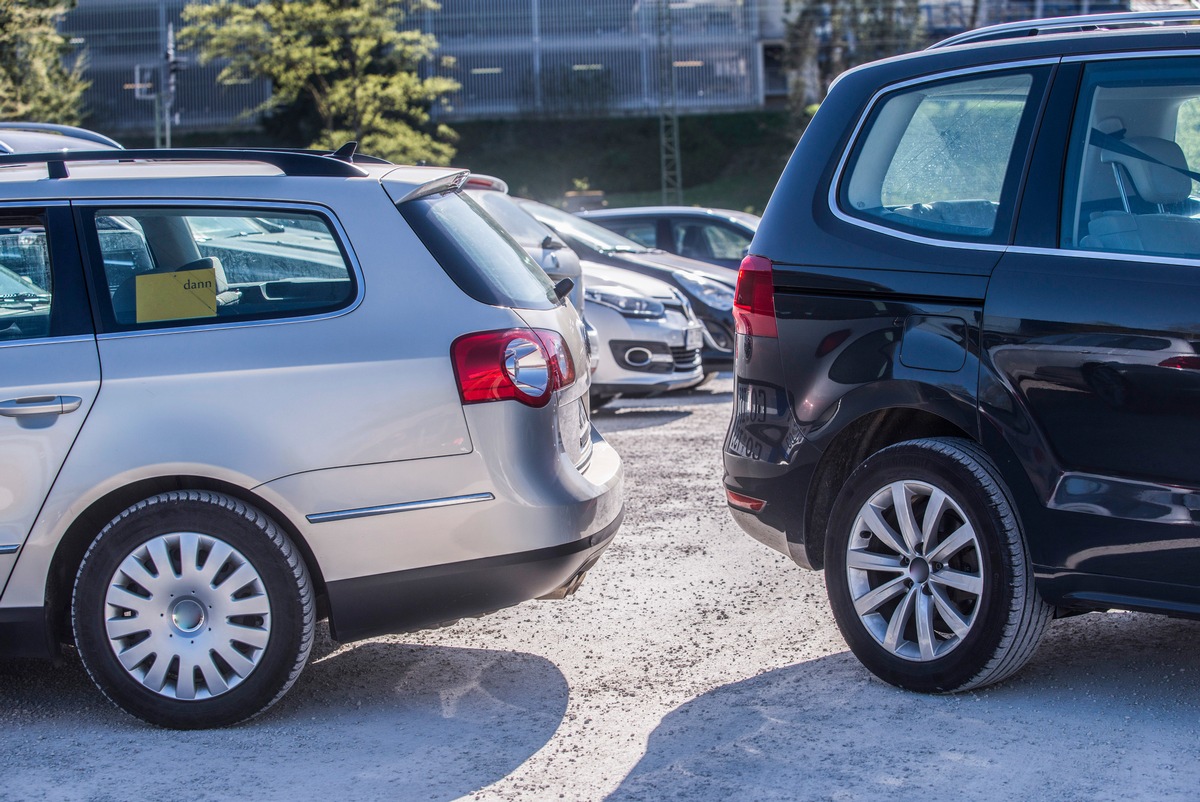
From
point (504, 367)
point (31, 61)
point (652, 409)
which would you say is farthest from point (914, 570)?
point (31, 61)

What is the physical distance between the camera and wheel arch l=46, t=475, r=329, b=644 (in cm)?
408

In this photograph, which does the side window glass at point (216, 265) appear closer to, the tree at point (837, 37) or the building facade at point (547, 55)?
the tree at point (837, 37)

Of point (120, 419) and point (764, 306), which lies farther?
point (764, 306)

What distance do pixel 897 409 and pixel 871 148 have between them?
0.83m

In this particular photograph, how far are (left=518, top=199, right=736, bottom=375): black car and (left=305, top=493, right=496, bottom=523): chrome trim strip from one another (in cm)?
810

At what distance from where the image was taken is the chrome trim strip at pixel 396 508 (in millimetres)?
4047

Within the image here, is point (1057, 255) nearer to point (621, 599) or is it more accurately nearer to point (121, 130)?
point (621, 599)

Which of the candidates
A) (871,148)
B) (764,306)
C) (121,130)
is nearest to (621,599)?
(764,306)

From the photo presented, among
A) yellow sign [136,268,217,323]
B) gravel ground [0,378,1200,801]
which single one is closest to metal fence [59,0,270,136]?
gravel ground [0,378,1200,801]

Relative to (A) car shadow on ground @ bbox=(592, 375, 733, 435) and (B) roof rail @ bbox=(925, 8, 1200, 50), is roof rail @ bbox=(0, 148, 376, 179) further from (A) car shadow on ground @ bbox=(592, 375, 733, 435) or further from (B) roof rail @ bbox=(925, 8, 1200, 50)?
(A) car shadow on ground @ bbox=(592, 375, 733, 435)

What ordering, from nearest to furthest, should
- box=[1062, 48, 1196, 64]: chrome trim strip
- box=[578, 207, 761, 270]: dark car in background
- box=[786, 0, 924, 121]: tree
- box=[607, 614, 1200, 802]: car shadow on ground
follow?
1. box=[607, 614, 1200, 802]: car shadow on ground
2. box=[1062, 48, 1196, 64]: chrome trim strip
3. box=[578, 207, 761, 270]: dark car in background
4. box=[786, 0, 924, 121]: tree

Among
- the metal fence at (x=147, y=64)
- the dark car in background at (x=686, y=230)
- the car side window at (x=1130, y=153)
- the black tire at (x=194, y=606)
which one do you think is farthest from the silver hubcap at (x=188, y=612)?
the metal fence at (x=147, y=64)

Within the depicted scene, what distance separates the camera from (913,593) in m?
4.21

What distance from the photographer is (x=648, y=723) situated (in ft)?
13.6
